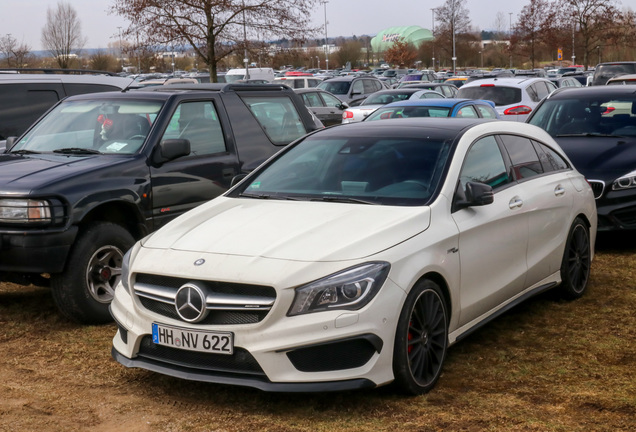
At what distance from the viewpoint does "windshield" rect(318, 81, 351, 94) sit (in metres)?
31.7

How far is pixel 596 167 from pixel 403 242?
17.1 feet

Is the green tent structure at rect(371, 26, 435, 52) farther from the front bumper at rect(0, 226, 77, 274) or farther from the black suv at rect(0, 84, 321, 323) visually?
the front bumper at rect(0, 226, 77, 274)

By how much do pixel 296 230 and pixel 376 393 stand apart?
101 centimetres

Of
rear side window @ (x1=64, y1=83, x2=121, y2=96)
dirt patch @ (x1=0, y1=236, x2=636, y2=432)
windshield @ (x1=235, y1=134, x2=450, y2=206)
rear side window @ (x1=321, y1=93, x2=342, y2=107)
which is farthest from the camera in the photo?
rear side window @ (x1=321, y1=93, x2=342, y2=107)

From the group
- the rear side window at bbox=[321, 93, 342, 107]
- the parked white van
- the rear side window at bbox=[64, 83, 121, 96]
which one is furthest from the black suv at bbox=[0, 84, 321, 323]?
the parked white van

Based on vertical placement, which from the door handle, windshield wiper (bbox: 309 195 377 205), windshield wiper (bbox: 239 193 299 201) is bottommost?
the door handle

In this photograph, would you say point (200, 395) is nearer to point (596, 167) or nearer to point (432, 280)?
point (432, 280)

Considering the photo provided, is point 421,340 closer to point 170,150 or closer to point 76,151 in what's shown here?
point 170,150

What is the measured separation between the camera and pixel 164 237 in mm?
5152

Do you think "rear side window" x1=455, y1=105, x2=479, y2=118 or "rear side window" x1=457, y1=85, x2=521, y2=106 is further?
"rear side window" x1=457, y1=85, x2=521, y2=106

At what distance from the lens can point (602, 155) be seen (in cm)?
937

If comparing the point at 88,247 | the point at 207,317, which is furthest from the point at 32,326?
the point at 207,317

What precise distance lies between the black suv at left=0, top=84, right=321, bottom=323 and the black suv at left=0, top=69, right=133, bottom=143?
6.81ft

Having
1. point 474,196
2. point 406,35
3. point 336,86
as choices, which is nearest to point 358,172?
point 474,196
